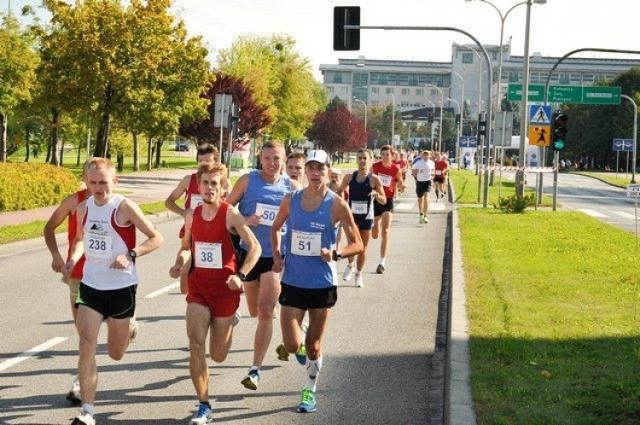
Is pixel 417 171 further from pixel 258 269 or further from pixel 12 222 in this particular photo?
pixel 258 269

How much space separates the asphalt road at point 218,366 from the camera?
739cm

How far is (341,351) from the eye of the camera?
9930 millimetres

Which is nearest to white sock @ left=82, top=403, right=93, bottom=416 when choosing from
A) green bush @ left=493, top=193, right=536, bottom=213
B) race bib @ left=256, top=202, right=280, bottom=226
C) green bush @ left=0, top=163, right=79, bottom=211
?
race bib @ left=256, top=202, right=280, bottom=226

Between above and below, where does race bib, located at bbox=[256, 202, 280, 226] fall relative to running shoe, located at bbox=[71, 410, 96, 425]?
above

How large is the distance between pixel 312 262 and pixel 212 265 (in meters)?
0.81

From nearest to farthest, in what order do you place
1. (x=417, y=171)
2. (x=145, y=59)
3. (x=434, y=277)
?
(x=434, y=277) → (x=417, y=171) → (x=145, y=59)

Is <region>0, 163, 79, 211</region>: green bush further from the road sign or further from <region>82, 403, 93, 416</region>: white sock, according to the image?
<region>82, 403, 93, 416</region>: white sock

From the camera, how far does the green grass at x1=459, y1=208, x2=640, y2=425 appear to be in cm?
719

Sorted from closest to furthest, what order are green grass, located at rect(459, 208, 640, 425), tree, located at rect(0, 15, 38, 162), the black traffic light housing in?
green grass, located at rect(459, 208, 640, 425), the black traffic light housing, tree, located at rect(0, 15, 38, 162)

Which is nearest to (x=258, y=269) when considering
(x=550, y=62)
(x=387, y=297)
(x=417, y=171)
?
(x=387, y=297)

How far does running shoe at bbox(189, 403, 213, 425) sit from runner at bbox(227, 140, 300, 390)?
1.53m

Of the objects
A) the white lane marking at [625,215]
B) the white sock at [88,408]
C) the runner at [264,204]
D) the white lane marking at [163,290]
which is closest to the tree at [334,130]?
the white lane marking at [625,215]

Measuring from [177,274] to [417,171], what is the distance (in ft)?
69.0

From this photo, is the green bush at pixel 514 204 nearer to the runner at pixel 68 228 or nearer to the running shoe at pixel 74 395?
the runner at pixel 68 228
